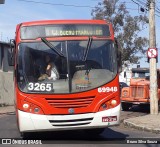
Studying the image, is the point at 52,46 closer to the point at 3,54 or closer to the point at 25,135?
the point at 25,135

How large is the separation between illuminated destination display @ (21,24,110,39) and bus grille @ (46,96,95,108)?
5.76 feet

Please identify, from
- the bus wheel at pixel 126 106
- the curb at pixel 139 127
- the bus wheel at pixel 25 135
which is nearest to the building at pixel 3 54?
the bus wheel at pixel 126 106

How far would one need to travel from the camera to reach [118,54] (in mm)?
11008

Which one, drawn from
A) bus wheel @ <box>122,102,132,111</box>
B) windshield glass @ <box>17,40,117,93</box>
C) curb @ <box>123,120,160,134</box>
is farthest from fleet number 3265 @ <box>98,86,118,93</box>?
bus wheel @ <box>122,102,132,111</box>

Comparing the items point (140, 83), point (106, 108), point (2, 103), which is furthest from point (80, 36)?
point (2, 103)

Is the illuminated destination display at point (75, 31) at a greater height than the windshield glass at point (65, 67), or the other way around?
the illuminated destination display at point (75, 31)

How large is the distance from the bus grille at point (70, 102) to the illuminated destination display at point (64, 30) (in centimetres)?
176

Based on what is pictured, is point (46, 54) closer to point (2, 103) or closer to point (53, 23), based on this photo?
point (53, 23)

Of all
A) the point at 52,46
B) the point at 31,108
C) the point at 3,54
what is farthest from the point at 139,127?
the point at 3,54

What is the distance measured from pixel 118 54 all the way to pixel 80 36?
111 centimetres

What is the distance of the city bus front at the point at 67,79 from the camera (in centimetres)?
1020

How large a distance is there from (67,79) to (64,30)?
1.40 m

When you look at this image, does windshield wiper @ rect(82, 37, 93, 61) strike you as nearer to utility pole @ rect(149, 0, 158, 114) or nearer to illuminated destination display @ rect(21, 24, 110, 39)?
illuminated destination display @ rect(21, 24, 110, 39)

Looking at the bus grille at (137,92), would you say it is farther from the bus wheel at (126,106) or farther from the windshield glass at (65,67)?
the windshield glass at (65,67)
